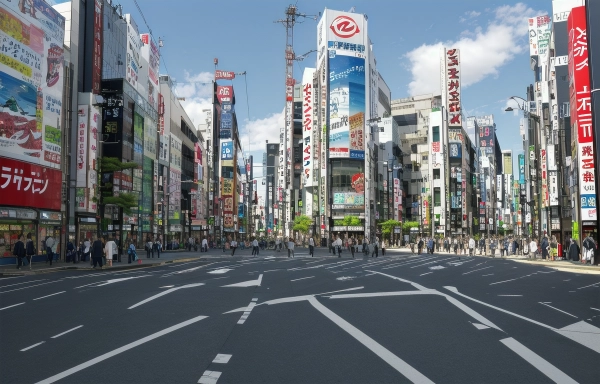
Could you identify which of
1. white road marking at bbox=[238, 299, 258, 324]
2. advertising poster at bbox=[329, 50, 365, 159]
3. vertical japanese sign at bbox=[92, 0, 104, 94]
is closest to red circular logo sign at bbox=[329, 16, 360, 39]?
advertising poster at bbox=[329, 50, 365, 159]

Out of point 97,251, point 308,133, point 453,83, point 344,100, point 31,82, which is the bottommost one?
point 97,251

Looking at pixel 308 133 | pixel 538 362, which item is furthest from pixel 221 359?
pixel 308 133

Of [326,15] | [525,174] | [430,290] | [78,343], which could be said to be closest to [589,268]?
[430,290]

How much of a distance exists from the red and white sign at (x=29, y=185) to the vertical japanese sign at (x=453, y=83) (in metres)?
86.3

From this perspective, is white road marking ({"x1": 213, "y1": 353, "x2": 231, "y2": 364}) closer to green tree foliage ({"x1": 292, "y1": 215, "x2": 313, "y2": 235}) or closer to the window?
green tree foliage ({"x1": 292, "y1": 215, "x2": 313, "y2": 235})

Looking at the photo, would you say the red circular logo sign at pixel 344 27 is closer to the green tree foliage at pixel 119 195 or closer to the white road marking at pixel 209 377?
the green tree foliage at pixel 119 195

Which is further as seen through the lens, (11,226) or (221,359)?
(11,226)

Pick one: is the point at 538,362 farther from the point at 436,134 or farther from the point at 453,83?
the point at 436,134

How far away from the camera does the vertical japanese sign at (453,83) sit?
110875mm

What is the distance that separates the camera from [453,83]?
112 m

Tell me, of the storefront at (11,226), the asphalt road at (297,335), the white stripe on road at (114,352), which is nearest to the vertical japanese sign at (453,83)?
the storefront at (11,226)

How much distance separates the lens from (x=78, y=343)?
968cm

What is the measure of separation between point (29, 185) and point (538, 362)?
35892 millimetres

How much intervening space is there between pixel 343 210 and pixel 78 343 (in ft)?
283
